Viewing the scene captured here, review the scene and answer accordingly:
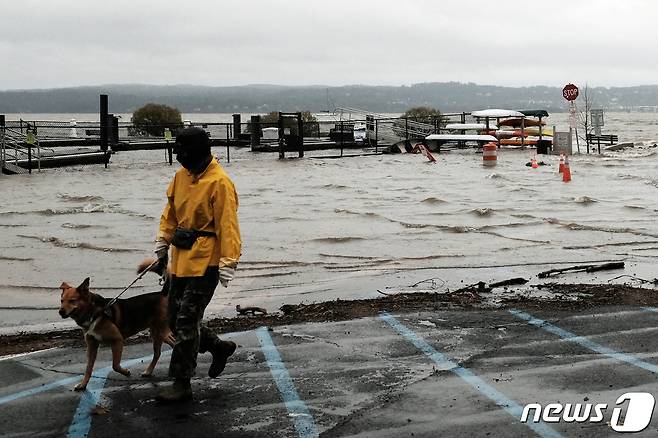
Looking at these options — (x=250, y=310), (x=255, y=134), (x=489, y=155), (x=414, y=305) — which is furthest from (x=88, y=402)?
(x=255, y=134)

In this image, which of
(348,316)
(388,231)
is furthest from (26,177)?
(348,316)

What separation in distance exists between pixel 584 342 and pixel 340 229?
33.0 ft

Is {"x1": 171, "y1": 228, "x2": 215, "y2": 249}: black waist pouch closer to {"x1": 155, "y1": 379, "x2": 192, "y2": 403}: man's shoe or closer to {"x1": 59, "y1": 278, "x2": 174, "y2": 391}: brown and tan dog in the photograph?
{"x1": 59, "y1": 278, "x2": 174, "y2": 391}: brown and tan dog

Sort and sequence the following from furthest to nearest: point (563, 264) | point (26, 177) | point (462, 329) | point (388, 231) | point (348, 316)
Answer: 1. point (26, 177)
2. point (388, 231)
3. point (563, 264)
4. point (348, 316)
5. point (462, 329)

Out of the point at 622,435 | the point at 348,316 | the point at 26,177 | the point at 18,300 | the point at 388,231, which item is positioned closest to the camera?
the point at 622,435

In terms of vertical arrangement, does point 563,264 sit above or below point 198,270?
below

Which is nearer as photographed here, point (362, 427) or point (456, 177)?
point (362, 427)

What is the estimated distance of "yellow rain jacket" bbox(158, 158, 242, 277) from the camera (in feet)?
20.1

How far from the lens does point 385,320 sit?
9102 mm

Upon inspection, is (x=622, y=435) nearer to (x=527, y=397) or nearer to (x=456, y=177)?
(x=527, y=397)

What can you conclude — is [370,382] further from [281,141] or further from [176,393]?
[281,141]

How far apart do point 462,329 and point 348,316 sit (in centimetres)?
133

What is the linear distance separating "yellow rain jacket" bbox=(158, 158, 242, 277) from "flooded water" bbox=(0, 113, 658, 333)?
3969 millimetres

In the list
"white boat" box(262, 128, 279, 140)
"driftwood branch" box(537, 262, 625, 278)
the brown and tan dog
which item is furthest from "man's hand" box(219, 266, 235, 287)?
"white boat" box(262, 128, 279, 140)
